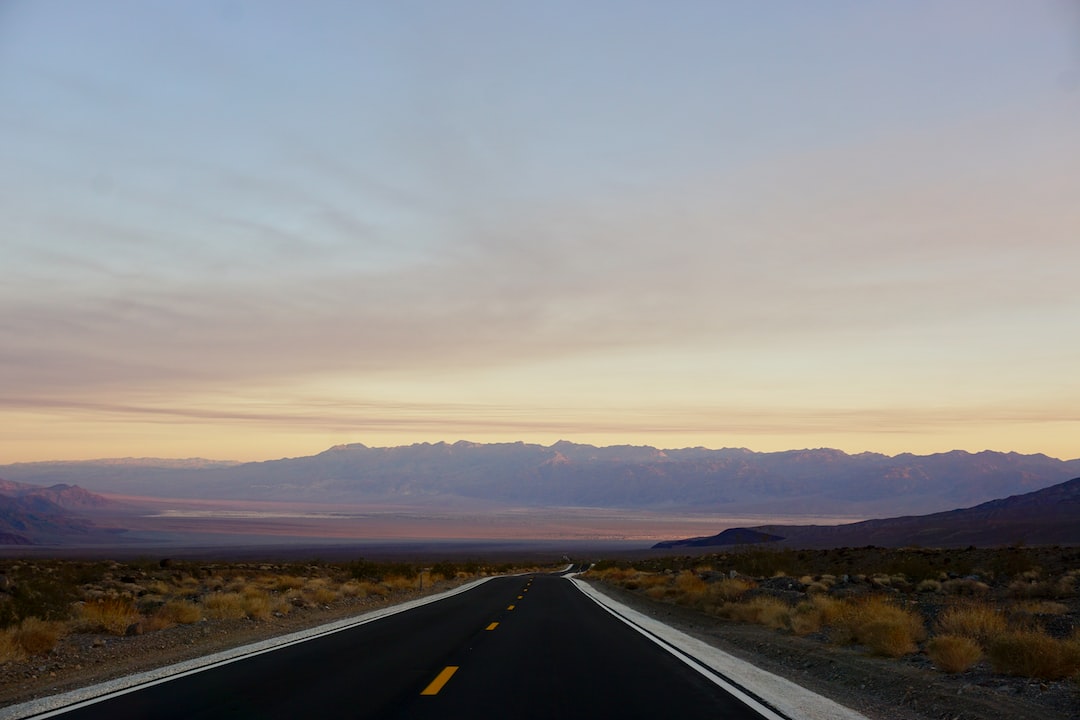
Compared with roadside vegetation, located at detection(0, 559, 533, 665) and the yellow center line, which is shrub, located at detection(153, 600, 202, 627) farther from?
the yellow center line

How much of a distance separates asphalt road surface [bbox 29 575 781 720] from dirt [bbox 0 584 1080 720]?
1.84 metres

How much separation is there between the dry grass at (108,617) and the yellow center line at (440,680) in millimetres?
10495

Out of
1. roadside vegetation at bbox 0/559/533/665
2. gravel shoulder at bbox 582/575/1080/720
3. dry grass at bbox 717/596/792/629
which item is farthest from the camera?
dry grass at bbox 717/596/792/629

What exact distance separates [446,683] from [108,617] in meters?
12.2

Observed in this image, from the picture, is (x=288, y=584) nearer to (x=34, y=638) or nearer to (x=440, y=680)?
(x=34, y=638)

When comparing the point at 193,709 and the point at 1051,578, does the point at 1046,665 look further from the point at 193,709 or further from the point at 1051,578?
the point at 1051,578

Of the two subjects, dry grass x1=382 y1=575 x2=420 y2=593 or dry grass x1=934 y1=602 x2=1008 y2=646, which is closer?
dry grass x1=934 y1=602 x2=1008 y2=646

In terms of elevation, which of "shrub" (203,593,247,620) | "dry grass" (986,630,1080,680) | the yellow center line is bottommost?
"shrub" (203,593,247,620)

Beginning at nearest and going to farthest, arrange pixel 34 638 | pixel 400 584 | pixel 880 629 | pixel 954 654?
1. pixel 954 654
2. pixel 34 638
3. pixel 880 629
4. pixel 400 584

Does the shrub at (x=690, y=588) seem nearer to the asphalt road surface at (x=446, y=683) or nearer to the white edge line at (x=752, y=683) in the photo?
the white edge line at (x=752, y=683)

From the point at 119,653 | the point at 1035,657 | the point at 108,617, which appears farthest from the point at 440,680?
the point at 108,617

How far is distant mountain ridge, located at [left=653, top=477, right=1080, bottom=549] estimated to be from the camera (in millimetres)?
105062

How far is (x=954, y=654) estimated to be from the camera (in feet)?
45.2

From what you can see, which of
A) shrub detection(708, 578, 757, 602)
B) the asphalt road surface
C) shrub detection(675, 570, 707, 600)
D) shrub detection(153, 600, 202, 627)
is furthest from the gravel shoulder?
shrub detection(675, 570, 707, 600)
